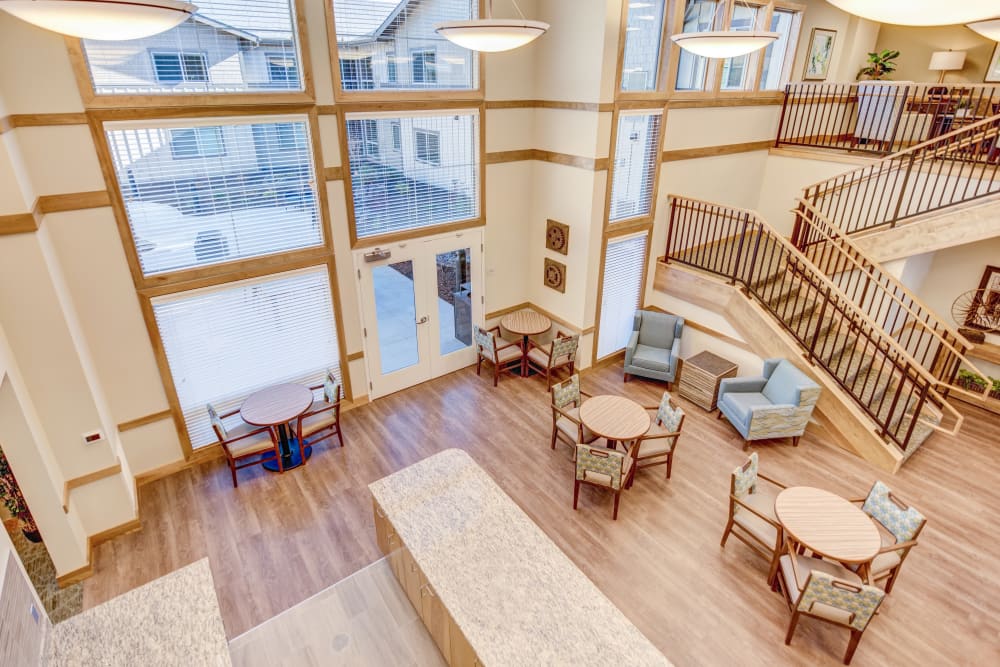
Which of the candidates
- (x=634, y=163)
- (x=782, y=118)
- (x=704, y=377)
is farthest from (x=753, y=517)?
(x=782, y=118)

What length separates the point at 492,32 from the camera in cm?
388

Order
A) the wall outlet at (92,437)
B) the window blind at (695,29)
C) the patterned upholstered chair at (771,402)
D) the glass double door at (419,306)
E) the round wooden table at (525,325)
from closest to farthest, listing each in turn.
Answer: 1. the wall outlet at (92,437)
2. the patterned upholstered chair at (771,402)
3. the glass double door at (419,306)
4. the window blind at (695,29)
5. the round wooden table at (525,325)

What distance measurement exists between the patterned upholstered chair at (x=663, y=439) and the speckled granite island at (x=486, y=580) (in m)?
2.15

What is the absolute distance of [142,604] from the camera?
3322mm

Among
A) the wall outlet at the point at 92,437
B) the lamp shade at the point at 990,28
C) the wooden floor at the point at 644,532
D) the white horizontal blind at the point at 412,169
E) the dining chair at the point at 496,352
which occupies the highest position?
the lamp shade at the point at 990,28

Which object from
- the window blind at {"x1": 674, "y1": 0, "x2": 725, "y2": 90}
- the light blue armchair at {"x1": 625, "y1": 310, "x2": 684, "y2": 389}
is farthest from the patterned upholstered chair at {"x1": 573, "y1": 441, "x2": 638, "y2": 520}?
the window blind at {"x1": 674, "y1": 0, "x2": 725, "y2": 90}

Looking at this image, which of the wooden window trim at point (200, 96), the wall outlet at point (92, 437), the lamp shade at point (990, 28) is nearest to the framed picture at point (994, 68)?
the lamp shade at point (990, 28)

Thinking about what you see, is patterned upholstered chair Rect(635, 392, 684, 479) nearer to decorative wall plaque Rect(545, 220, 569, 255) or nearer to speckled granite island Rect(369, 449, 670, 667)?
speckled granite island Rect(369, 449, 670, 667)

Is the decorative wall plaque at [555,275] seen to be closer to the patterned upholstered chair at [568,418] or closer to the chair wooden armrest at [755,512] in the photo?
the patterned upholstered chair at [568,418]

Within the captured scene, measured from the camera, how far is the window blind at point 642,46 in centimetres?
643

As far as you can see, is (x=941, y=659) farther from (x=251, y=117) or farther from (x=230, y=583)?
(x=251, y=117)

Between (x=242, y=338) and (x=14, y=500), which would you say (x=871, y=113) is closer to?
(x=242, y=338)

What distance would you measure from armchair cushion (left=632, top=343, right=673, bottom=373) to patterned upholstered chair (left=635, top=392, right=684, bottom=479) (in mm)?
1567

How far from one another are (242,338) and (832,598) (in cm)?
594
